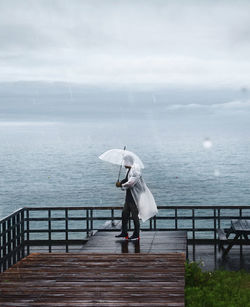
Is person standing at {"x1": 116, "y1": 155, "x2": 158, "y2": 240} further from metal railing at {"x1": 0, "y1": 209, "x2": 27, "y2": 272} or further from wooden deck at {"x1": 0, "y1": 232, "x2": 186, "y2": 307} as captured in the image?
metal railing at {"x1": 0, "y1": 209, "x2": 27, "y2": 272}

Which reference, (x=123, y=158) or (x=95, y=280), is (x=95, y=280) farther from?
(x=123, y=158)

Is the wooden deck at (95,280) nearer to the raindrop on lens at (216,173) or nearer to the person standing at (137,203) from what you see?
the person standing at (137,203)

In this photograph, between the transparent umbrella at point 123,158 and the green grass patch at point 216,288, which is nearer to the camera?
the green grass patch at point 216,288

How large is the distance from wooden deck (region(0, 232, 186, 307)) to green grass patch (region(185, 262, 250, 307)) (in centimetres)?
42

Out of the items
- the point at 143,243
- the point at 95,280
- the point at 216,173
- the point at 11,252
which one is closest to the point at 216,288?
the point at 95,280

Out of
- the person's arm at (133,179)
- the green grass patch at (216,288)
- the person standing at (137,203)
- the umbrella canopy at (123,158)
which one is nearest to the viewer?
the green grass patch at (216,288)

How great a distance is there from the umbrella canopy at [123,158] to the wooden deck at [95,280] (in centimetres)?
222

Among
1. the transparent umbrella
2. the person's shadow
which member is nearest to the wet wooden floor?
the person's shadow

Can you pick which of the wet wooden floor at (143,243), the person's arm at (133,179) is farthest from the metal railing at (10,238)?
the person's arm at (133,179)

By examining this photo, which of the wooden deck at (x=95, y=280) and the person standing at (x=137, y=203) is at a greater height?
the person standing at (x=137, y=203)

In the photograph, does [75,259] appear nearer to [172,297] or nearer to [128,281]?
[128,281]

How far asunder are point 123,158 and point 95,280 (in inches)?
146

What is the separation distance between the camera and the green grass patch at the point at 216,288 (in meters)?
6.94

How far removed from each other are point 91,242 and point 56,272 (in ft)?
11.0
